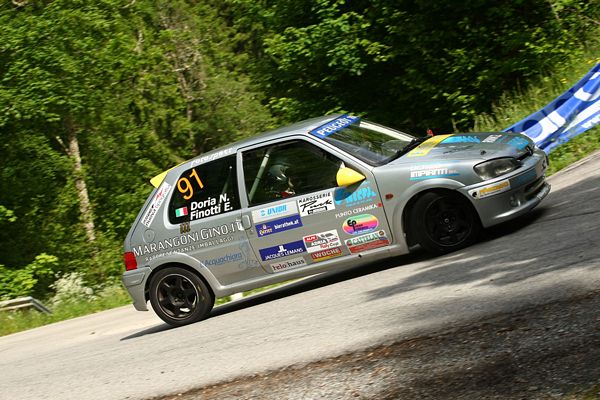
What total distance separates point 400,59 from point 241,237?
571 inches

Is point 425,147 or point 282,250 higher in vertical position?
point 425,147

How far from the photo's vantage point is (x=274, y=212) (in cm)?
892

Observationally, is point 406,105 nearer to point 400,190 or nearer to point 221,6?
point 400,190

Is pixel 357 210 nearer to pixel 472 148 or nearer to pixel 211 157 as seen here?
pixel 472 148

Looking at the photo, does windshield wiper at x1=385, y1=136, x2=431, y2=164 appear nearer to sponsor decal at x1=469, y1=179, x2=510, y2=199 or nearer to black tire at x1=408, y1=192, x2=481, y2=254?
black tire at x1=408, y1=192, x2=481, y2=254

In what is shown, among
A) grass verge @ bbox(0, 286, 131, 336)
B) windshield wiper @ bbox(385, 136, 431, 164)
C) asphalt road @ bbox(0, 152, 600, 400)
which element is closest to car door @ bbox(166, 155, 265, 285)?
asphalt road @ bbox(0, 152, 600, 400)

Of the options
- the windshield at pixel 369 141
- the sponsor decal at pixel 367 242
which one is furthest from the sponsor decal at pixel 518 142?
the sponsor decal at pixel 367 242

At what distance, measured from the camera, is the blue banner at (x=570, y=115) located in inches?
488

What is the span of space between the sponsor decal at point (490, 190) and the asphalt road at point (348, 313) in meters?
0.50

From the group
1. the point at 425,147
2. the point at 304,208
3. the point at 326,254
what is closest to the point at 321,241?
the point at 326,254

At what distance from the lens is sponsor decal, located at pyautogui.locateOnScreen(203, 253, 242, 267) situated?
30.1 ft

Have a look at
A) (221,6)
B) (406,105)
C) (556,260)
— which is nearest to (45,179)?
(406,105)

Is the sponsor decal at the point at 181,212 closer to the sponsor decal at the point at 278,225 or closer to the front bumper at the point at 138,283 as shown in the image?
the front bumper at the point at 138,283

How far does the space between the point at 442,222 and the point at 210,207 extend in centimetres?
259
